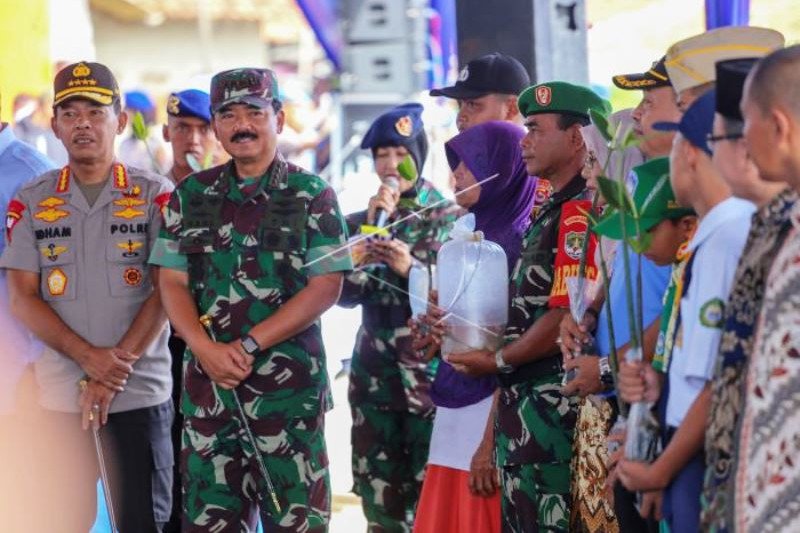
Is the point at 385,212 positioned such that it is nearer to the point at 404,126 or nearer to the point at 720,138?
the point at 404,126

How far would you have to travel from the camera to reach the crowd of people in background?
349 cm

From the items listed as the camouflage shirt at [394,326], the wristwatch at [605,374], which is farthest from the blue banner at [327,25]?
the wristwatch at [605,374]

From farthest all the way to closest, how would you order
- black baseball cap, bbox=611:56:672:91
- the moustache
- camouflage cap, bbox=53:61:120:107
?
camouflage cap, bbox=53:61:120:107 < the moustache < black baseball cap, bbox=611:56:672:91

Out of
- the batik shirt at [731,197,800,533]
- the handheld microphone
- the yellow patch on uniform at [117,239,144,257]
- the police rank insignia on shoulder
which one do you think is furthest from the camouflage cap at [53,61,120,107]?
the batik shirt at [731,197,800,533]

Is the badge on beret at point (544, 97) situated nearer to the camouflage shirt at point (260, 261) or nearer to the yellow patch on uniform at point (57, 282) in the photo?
the camouflage shirt at point (260, 261)

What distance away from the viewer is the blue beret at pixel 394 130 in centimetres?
667

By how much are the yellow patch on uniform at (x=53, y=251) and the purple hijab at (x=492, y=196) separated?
1517 millimetres

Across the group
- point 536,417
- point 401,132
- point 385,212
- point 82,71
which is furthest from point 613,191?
point 401,132

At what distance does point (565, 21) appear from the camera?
22.9ft

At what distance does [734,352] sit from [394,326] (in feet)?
10.3

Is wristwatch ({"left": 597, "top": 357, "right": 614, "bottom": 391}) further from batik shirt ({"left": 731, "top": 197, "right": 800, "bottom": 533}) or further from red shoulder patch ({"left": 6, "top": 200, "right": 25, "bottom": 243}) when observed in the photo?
red shoulder patch ({"left": 6, "top": 200, "right": 25, "bottom": 243})

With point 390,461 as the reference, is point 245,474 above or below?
above

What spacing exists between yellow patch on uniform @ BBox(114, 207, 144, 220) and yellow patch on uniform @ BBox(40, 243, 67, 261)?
0.24 metres

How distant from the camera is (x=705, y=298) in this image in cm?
344
